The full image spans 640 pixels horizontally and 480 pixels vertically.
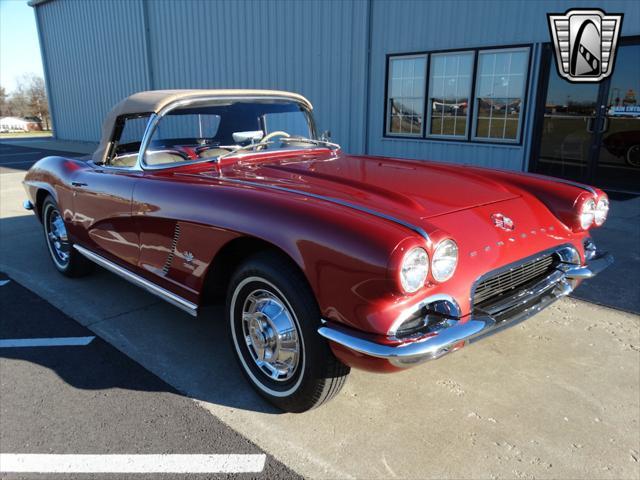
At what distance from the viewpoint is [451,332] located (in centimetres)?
207

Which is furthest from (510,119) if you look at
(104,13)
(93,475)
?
(104,13)

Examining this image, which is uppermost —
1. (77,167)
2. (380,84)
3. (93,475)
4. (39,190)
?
(380,84)

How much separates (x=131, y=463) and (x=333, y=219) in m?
1.38

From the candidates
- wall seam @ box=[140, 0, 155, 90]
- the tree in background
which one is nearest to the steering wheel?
wall seam @ box=[140, 0, 155, 90]

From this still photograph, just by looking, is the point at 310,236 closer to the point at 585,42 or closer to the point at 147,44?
the point at 585,42

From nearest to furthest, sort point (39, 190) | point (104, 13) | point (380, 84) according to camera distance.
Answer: point (39, 190) → point (380, 84) → point (104, 13)

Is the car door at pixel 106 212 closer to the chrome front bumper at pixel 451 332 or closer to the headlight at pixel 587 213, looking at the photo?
the chrome front bumper at pixel 451 332

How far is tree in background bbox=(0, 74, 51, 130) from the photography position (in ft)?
160

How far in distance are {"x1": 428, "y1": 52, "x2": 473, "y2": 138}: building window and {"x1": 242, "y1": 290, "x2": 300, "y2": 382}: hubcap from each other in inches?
283

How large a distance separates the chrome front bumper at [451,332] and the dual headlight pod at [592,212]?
58 centimetres

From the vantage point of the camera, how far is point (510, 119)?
827cm

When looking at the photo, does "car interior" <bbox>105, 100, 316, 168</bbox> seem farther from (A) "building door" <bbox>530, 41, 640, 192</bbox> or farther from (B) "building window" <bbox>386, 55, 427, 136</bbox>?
(B) "building window" <bbox>386, 55, 427, 136</bbox>

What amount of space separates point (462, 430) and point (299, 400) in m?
0.78

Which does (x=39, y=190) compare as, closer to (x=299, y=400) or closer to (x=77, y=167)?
(x=77, y=167)
